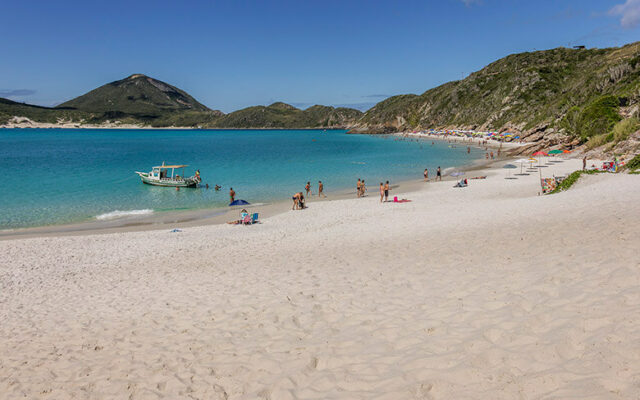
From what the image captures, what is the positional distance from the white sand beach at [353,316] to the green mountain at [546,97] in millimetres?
48889

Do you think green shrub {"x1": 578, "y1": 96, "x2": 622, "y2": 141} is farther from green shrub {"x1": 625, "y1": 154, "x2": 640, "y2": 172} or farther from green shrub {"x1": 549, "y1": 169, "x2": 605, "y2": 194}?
green shrub {"x1": 549, "y1": 169, "x2": 605, "y2": 194}

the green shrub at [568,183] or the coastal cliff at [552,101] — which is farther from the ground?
the coastal cliff at [552,101]

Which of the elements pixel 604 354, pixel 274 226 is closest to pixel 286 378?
pixel 604 354

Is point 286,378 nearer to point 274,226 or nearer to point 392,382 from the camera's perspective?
point 392,382

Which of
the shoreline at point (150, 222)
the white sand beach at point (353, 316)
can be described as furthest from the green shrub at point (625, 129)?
the shoreline at point (150, 222)

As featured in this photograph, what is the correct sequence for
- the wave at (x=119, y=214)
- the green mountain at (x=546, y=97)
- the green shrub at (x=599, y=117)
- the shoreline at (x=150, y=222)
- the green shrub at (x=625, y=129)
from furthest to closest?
1. the green mountain at (x=546, y=97)
2. the green shrub at (x=599, y=117)
3. the green shrub at (x=625, y=129)
4. the wave at (x=119, y=214)
5. the shoreline at (x=150, y=222)

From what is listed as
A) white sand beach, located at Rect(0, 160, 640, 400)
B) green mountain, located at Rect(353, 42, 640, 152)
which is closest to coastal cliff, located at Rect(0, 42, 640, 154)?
green mountain, located at Rect(353, 42, 640, 152)

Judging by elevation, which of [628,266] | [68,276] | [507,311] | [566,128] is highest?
[566,128]

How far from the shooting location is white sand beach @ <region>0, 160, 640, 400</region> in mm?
5500

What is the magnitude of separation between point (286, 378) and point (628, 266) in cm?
760

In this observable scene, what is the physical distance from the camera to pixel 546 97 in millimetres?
112625

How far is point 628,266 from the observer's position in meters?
8.02

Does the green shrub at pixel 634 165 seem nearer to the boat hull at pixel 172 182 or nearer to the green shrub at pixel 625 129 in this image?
the green shrub at pixel 625 129

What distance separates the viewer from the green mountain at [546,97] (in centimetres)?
5519
